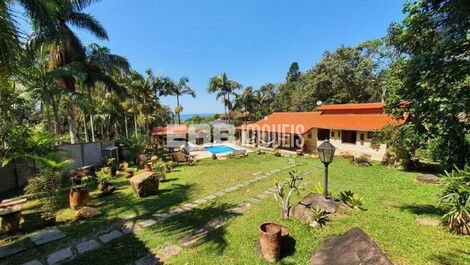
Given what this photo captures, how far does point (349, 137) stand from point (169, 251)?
723 inches

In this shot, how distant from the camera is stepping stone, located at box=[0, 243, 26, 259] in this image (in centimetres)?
562

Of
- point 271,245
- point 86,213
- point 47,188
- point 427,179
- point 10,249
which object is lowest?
point 427,179

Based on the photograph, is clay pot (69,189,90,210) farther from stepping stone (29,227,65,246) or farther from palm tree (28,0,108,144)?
palm tree (28,0,108,144)

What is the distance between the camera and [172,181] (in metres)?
12.8

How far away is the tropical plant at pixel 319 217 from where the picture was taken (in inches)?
249

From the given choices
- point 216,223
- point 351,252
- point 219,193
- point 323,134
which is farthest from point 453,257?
point 323,134

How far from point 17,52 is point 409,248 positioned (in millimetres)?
8961

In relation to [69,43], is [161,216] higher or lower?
lower

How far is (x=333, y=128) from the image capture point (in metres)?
19.9

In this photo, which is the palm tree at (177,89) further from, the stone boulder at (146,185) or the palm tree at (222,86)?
the stone boulder at (146,185)

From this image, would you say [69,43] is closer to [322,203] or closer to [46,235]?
[46,235]

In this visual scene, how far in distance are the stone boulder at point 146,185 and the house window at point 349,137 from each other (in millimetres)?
16327

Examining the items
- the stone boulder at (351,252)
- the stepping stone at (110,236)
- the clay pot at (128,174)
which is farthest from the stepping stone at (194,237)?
the clay pot at (128,174)

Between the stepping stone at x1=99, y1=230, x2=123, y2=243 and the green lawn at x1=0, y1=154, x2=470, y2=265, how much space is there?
0.92 ft
